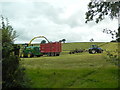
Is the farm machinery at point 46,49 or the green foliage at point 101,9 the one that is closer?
the green foliage at point 101,9

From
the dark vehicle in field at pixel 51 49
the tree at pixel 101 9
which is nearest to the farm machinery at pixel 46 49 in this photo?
the dark vehicle in field at pixel 51 49

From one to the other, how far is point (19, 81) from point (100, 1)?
7790 millimetres

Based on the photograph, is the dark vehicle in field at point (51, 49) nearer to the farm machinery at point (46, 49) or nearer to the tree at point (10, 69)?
the farm machinery at point (46, 49)

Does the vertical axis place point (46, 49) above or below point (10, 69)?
above

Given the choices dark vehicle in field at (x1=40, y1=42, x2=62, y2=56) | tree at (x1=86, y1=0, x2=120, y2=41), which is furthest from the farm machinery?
tree at (x1=86, y1=0, x2=120, y2=41)

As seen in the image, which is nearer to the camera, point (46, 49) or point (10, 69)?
point (10, 69)

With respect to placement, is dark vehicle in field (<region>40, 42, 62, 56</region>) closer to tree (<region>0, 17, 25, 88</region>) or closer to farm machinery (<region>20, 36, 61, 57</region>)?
farm machinery (<region>20, 36, 61, 57</region>)

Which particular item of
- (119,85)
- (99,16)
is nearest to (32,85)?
(119,85)

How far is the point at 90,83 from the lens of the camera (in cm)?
706

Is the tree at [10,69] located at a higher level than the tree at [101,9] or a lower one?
lower

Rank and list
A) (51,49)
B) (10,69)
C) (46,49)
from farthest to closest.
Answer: (46,49) → (51,49) → (10,69)

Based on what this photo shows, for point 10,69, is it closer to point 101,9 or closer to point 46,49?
point 101,9

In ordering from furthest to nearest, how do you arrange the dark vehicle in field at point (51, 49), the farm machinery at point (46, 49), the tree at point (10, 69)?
the dark vehicle in field at point (51, 49) < the farm machinery at point (46, 49) < the tree at point (10, 69)

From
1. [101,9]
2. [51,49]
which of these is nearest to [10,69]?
[101,9]
